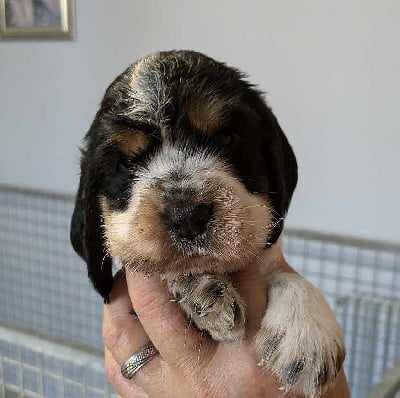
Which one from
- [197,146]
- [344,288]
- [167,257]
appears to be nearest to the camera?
[167,257]

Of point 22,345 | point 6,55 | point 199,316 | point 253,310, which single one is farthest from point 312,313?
point 6,55

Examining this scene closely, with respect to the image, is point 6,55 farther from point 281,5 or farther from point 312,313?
point 312,313

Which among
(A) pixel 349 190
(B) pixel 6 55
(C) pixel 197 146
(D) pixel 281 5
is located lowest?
(A) pixel 349 190

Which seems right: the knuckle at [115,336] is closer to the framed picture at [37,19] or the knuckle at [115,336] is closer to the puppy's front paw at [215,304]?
the puppy's front paw at [215,304]

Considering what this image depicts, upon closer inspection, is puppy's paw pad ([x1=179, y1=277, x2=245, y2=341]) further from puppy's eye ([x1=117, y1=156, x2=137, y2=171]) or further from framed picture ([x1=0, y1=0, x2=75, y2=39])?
framed picture ([x1=0, y1=0, x2=75, y2=39])

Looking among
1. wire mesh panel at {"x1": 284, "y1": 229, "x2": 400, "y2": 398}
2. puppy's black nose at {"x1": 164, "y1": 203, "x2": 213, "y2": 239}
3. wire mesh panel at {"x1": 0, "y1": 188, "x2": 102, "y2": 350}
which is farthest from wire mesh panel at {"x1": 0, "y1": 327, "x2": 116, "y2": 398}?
wire mesh panel at {"x1": 0, "y1": 188, "x2": 102, "y2": 350}

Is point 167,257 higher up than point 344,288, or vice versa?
point 167,257

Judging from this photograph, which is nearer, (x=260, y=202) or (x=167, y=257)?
(x=167, y=257)

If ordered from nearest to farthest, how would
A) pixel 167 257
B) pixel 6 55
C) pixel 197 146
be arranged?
pixel 167 257
pixel 197 146
pixel 6 55
